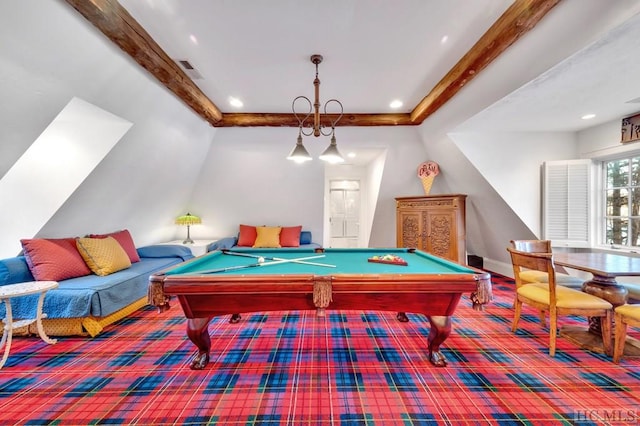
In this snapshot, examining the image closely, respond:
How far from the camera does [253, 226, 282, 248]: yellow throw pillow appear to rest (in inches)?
184

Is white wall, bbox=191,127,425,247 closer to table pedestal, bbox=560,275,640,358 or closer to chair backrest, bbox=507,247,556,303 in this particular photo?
chair backrest, bbox=507,247,556,303

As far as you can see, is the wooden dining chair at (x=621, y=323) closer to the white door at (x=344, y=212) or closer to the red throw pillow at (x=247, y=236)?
the red throw pillow at (x=247, y=236)

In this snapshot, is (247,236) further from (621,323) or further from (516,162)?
(621,323)

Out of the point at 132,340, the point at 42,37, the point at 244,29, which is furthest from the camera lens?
the point at 132,340

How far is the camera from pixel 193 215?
16.6 feet

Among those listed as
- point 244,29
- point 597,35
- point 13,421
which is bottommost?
point 13,421

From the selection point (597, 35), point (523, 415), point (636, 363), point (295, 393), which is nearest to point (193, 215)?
point (295, 393)

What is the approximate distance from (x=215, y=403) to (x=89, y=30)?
9.15ft

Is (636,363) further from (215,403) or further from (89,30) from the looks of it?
(89,30)

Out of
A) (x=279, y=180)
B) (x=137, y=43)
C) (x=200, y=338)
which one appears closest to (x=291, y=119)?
(x=279, y=180)

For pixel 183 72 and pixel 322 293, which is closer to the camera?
pixel 322 293

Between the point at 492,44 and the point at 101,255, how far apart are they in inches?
175

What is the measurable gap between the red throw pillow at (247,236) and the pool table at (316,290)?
2.61 meters

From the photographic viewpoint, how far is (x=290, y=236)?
482cm
